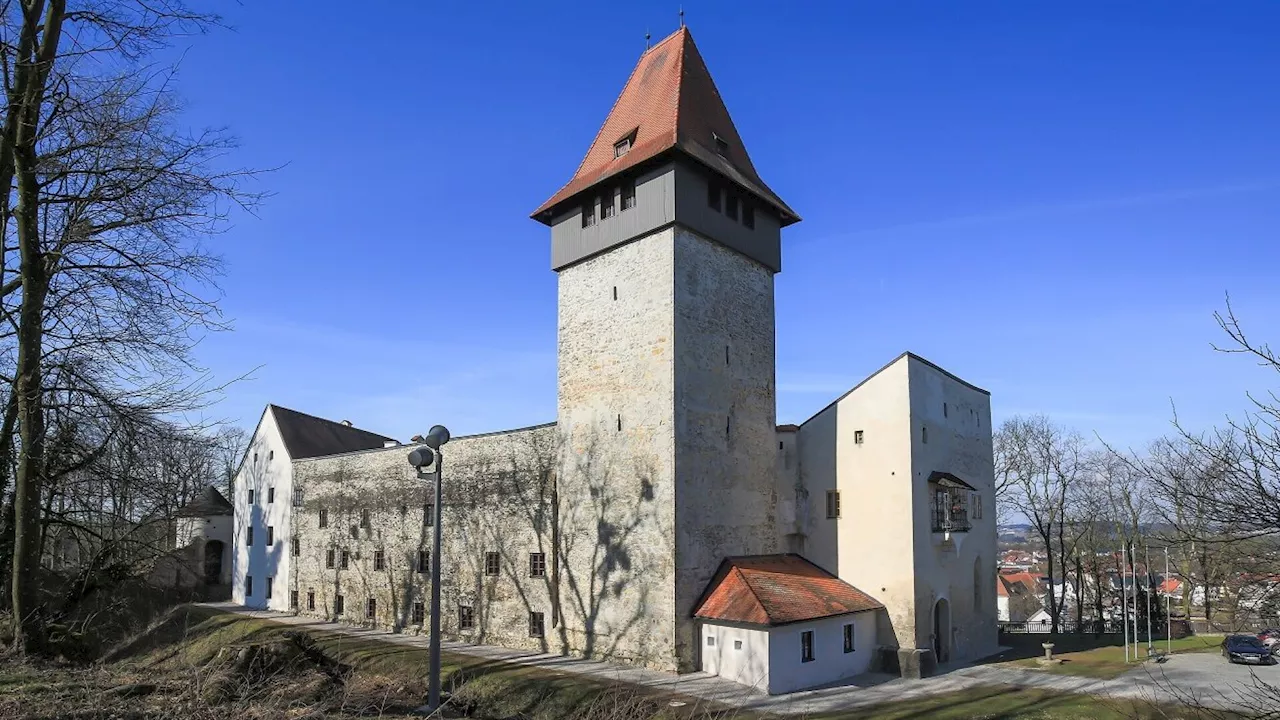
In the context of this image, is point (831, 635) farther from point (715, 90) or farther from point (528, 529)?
point (715, 90)

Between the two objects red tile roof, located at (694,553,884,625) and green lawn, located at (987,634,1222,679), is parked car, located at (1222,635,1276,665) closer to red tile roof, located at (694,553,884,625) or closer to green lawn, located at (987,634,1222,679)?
green lawn, located at (987,634,1222,679)

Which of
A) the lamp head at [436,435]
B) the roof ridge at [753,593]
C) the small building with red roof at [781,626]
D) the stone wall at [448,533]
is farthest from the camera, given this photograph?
the stone wall at [448,533]

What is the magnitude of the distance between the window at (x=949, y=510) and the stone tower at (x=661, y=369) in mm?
5010

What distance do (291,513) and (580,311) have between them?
20.1 metres

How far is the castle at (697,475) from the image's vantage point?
21.8 meters

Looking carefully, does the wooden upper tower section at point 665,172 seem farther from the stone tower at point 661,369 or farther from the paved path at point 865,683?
the paved path at point 865,683

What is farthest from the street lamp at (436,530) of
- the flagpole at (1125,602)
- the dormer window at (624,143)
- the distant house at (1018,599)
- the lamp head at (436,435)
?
the distant house at (1018,599)

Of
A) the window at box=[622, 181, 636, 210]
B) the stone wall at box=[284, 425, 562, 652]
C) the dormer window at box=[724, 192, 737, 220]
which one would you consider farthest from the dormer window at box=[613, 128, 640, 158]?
the stone wall at box=[284, 425, 562, 652]

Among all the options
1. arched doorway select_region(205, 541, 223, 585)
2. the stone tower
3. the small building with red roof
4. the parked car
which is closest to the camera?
the small building with red roof

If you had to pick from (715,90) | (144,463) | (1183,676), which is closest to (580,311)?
(715,90)

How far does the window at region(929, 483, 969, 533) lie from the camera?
80.7 ft

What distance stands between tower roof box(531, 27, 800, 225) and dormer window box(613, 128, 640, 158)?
3 cm

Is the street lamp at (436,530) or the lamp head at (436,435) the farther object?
the lamp head at (436,435)

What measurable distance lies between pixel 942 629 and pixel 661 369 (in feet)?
40.2
